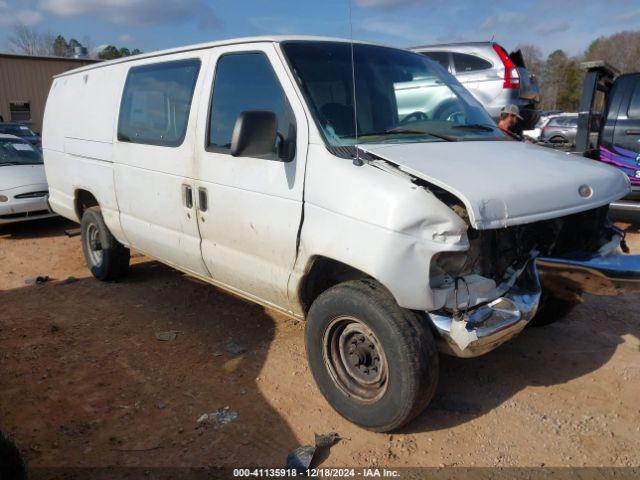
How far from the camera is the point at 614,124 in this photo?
7262 mm

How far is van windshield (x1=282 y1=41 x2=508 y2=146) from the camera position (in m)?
3.34

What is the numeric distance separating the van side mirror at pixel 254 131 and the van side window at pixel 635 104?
5.98 metres

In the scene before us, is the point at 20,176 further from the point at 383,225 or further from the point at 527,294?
the point at 527,294

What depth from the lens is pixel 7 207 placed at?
8148 mm

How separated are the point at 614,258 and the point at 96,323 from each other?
4.08 metres

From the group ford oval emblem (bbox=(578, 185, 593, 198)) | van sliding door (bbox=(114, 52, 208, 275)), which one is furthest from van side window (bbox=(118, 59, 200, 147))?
ford oval emblem (bbox=(578, 185, 593, 198))

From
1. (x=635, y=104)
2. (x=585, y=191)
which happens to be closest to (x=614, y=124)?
(x=635, y=104)

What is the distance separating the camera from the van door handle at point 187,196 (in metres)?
4.00

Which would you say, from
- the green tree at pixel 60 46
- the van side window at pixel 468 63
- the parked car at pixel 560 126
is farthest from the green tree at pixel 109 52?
the van side window at pixel 468 63

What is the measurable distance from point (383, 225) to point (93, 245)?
425 cm

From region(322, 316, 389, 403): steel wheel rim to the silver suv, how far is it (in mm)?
6260

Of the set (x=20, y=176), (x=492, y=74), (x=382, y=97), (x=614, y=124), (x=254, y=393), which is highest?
(x=492, y=74)

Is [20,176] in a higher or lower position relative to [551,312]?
higher

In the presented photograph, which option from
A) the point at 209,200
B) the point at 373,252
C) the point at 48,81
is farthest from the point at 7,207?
the point at 48,81
